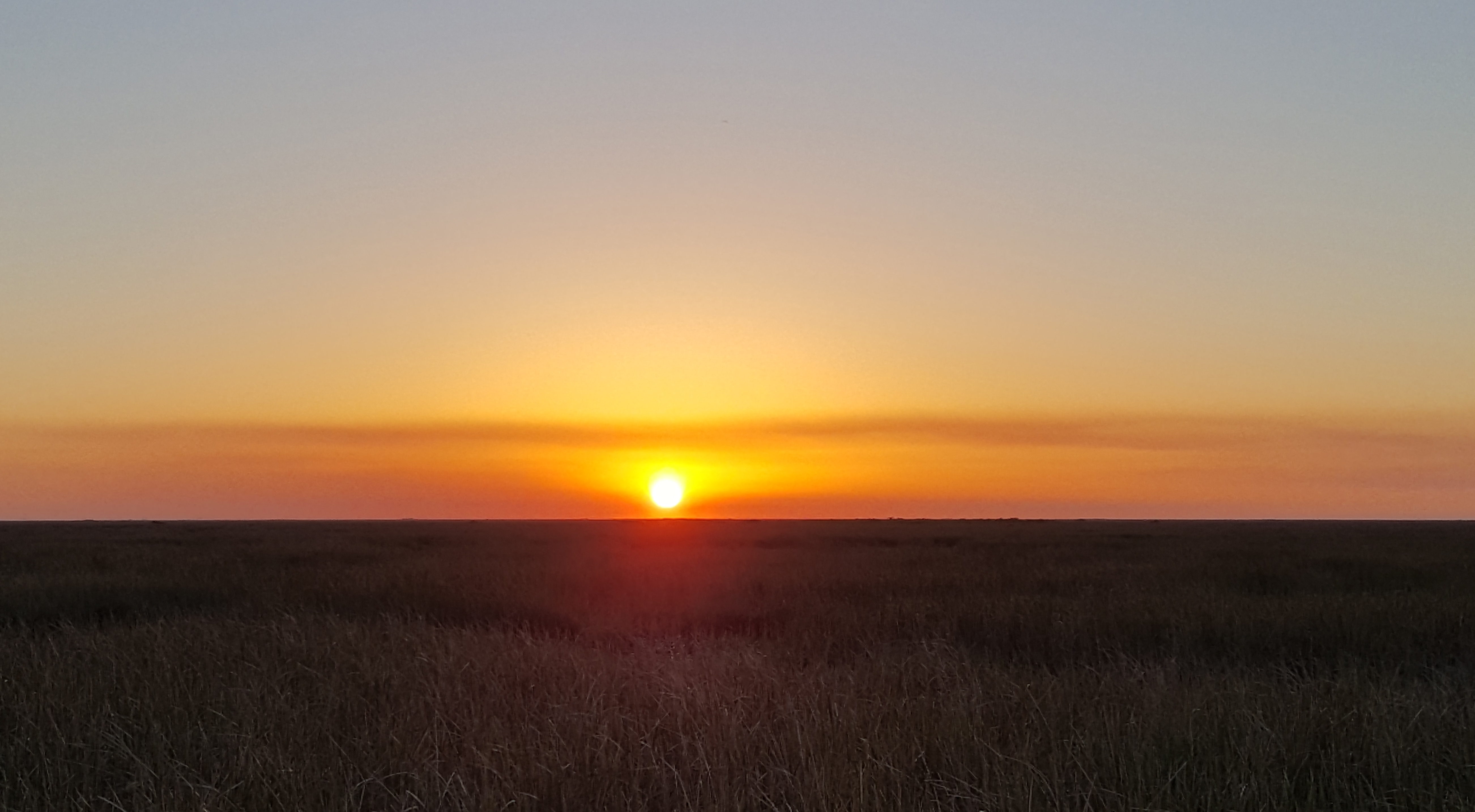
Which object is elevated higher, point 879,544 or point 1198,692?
point 879,544

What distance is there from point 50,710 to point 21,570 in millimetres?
18171

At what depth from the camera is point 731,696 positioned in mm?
6836

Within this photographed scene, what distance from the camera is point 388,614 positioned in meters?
11.9

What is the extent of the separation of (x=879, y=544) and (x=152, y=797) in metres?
35.5

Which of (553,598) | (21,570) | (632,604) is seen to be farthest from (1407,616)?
(21,570)

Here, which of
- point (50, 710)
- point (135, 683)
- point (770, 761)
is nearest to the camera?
point (770, 761)

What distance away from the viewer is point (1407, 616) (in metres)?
12.6

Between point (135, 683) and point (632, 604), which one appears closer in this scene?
point (135, 683)

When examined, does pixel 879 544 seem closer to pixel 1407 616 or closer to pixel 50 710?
pixel 1407 616

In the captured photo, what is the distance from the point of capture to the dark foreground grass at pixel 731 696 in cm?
522

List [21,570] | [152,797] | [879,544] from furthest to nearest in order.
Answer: [879,544]
[21,570]
[152,797]

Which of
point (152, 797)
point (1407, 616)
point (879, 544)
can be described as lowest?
point (152, 797)

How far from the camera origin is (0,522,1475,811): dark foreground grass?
17.1ft

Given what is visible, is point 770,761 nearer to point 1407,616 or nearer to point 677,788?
point 677,788
